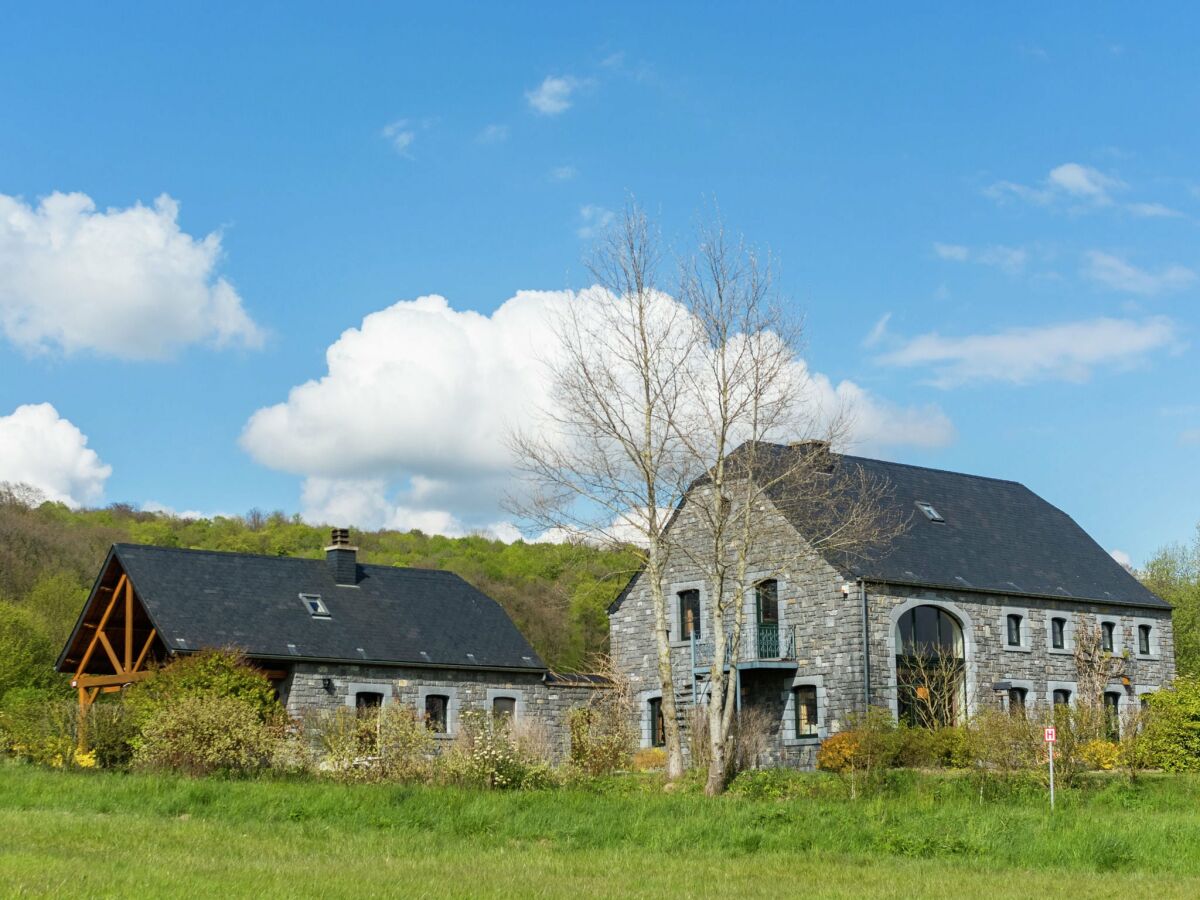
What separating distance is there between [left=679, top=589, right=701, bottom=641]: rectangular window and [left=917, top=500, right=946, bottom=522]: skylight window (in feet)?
19.0

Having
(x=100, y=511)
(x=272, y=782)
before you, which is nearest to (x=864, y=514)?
(x=272, y=782)

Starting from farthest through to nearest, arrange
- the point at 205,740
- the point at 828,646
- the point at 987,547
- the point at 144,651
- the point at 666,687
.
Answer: the point at 987,547
the point at 144,651
the point at 828,646
the point at 666,687
the point at 205,740

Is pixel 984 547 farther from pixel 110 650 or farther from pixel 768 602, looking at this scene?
pixel 110 650

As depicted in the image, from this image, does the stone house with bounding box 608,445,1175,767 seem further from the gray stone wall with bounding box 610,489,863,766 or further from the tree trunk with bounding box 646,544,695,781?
the tree trunk with bounding box 646,544,695,781

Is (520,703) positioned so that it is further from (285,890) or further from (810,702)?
(285,890)

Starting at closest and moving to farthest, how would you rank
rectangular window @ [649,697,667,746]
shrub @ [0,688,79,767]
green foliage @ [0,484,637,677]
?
shrub @ [0,688,79,767], rectangular window @ [649,697,667,746], green foliage @ [0,484,637,677]

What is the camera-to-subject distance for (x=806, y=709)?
94.4ft

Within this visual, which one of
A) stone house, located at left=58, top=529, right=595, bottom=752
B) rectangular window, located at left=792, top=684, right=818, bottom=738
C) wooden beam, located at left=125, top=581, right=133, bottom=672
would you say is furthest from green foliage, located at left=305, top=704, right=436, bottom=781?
rectangular window, located at left=792, top=684, right=818, bottom=738

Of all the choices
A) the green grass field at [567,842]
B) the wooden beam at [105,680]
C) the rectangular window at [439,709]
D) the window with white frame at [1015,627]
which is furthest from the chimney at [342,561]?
the window with white frame at [1015,627]

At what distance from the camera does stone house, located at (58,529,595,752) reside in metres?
28.5

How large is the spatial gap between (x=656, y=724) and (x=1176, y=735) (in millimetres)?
12014

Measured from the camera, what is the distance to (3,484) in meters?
59.9

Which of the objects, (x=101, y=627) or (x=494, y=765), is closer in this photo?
(x=494, y=765)

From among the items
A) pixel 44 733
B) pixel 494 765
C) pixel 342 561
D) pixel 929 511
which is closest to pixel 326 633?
pixel 342 561
